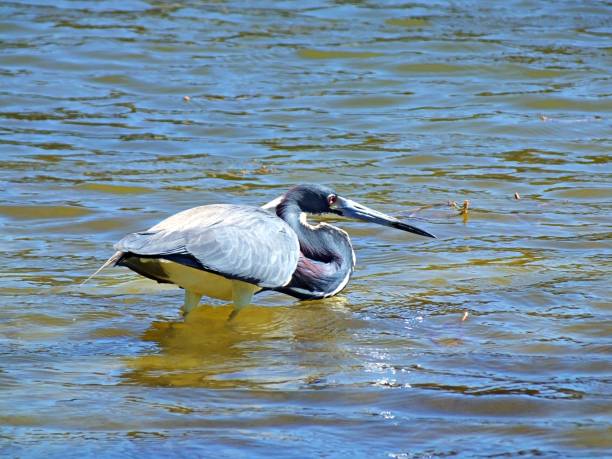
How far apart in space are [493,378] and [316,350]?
3.39ft

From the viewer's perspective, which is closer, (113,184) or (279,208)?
(279,208)

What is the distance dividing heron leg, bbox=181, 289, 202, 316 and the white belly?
0.17ft

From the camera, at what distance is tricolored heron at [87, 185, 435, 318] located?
6801 mm

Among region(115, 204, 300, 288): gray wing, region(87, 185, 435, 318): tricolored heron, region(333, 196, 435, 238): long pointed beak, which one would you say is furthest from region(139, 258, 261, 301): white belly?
region(333, 196, 435, 238): long pointed beak

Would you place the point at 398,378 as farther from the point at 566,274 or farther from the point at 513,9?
the point at 513,9

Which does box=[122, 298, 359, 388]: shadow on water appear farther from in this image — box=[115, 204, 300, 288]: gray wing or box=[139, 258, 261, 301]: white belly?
box=[115, 204, 300, 288]: gray wing

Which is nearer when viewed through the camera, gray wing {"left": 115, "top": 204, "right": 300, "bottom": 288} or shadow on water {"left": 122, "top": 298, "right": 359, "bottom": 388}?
shadow on water {"left": 122, "top": 298, "right": 359, "bottom": 388}

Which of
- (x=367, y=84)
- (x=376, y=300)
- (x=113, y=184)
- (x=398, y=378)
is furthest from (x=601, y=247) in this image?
(x=367, y=84)

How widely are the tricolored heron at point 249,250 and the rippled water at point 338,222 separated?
0.21m

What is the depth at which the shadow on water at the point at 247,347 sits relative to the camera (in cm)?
618

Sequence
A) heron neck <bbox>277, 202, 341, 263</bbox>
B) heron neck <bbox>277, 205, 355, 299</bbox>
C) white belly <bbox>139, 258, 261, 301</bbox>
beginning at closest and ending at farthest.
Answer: white belly <bbox>139, 258, 261, 301</bbox>
heron neck <bbox>277, 205, 355, 299</bbox>
heron neck <bbox>277, 202, 341, 263</bbox>

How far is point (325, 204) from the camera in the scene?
26.0ft

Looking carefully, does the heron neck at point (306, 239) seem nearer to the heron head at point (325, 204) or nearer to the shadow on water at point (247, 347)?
the heron head at point (325, 204)

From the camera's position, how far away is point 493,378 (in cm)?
609
